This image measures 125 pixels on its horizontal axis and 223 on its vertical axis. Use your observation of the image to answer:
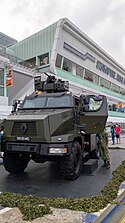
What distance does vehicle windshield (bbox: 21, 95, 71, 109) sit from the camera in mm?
6961

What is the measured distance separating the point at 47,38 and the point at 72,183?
2047 centimetres

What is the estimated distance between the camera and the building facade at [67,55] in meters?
23.1

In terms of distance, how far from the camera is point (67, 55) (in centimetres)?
2486

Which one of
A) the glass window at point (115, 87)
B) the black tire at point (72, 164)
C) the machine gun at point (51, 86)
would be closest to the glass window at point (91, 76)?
the glass window at point (115, 87)

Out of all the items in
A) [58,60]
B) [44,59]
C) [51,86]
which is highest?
[44,59]

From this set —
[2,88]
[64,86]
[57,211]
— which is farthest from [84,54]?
[57,211]

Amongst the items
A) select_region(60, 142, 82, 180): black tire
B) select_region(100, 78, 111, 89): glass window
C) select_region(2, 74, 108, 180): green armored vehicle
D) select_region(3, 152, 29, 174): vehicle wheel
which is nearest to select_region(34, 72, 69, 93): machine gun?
select_region(2, 74, 108, 180): green armored vehicle

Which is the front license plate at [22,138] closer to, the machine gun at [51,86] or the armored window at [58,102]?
the armored window at [58,102]

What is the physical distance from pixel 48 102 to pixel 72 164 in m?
2.11

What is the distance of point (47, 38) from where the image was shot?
24062 millimetres

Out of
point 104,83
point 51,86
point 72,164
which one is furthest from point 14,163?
point 104,83

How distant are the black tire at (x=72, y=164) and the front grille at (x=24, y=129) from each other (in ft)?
3.60

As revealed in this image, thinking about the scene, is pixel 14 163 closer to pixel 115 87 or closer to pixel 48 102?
pixel 48 102

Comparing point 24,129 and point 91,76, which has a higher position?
point 91,76
